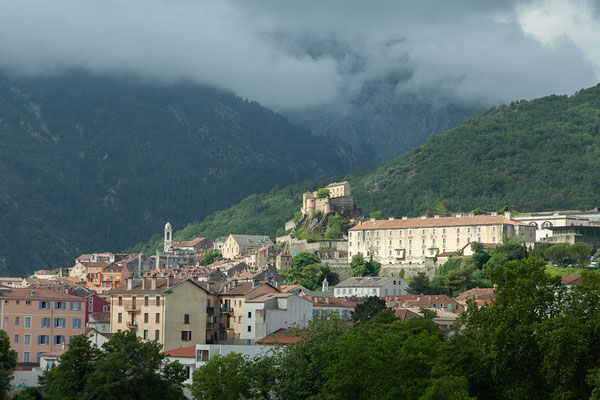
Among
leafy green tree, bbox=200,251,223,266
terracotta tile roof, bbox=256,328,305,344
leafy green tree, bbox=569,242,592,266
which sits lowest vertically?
terracotta tile roof, bbox=256,328,305,344

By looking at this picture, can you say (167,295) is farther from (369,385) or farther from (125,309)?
(369,385)

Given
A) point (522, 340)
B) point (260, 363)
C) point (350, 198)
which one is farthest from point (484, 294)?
point (350, 198)

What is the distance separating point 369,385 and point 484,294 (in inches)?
2195

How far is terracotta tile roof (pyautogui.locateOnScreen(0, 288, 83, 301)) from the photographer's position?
88.3m

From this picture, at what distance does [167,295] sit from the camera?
8212cm

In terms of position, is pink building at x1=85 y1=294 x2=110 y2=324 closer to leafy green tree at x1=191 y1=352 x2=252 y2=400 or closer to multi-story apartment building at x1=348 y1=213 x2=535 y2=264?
leafy green tree at x1=191 y1=352 x2=252 y2=400

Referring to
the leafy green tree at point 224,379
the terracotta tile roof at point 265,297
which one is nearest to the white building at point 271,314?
the terracotta tile roof at point 265,297

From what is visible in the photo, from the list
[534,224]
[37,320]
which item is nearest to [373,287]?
[534,224]

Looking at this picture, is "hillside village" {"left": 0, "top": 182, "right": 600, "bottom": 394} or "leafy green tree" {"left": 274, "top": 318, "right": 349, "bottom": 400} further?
"hillside village" {"left": 0, "top": 182, "right": 600, "bottom": 394}

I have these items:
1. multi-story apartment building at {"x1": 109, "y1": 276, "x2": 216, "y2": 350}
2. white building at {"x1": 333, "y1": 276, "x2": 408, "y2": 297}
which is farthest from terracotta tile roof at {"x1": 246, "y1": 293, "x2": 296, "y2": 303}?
white building at {"x1": 333, "y1": 276, "x2": 408, "y2": 297}

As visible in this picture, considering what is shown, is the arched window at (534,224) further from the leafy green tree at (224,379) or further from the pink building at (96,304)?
the leafy green tree at (224,379)

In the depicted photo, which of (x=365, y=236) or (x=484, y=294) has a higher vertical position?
(x=365, y=236)

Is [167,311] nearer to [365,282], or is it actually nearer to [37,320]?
[37,320]

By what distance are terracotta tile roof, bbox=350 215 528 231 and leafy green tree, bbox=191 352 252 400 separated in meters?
90.5
